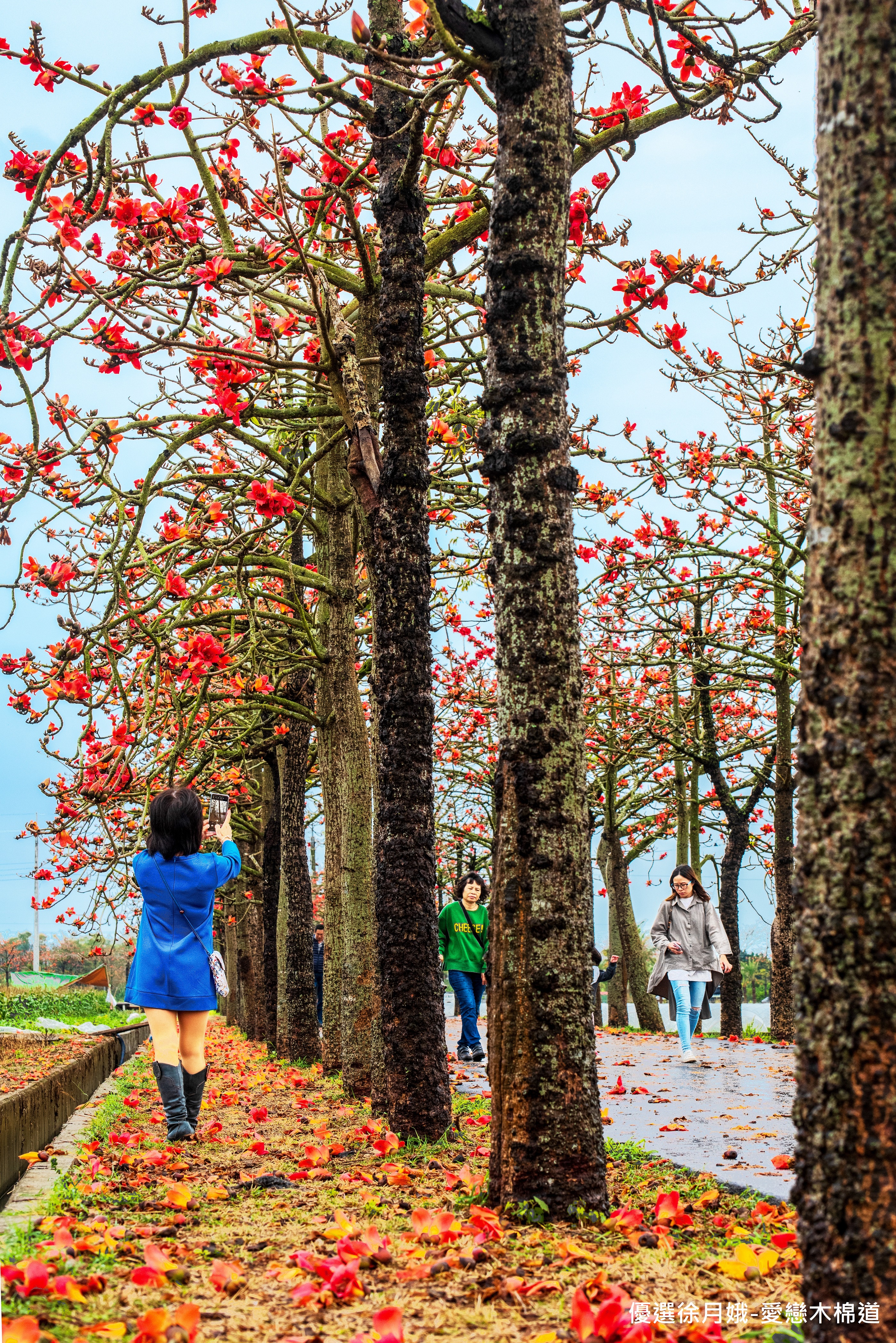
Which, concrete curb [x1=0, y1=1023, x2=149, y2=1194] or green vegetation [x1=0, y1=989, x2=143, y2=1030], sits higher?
concrete curb [x1=0, y1=1023, x2=149, y2=1194]

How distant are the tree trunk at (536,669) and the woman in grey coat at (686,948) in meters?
6.59

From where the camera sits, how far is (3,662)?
29.8 feet

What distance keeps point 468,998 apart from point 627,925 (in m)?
10.8

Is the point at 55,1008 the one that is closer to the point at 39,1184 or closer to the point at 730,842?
the point at 730,842

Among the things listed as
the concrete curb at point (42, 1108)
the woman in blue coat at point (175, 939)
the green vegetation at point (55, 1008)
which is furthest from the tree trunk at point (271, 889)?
the woman in blue coat at point (175, 939)

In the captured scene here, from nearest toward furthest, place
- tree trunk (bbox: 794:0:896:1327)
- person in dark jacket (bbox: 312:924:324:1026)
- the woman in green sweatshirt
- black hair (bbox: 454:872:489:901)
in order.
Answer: tree trunk (bbox: 794:0:896:1327) → the woman in green sweatshirt → black hair (bbox: 454:872:489:901) → person in dark jacket (bbox: 312:924:324:1026)

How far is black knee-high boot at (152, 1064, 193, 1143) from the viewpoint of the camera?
5652mm

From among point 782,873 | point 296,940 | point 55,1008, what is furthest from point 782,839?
point 55,1008

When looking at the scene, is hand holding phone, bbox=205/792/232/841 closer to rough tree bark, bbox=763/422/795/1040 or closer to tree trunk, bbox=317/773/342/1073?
tree trunk, bbox=317/773/342/1073

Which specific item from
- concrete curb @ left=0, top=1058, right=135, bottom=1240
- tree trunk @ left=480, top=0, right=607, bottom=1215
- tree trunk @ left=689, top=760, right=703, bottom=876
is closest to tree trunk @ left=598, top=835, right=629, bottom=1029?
tree trunk @ left=689, top=760, right=703, bottom=876

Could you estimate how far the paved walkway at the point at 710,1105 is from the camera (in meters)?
5.07

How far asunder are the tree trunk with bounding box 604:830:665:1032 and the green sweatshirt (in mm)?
10340

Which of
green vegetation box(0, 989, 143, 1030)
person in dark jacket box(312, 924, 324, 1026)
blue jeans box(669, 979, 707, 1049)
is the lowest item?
green vegetation box(0, 989, 143, 1030)

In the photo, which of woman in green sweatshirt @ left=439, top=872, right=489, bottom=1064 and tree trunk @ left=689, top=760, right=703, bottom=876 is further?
tree trunk @ left=689, top=760, right=703, bottom=876
